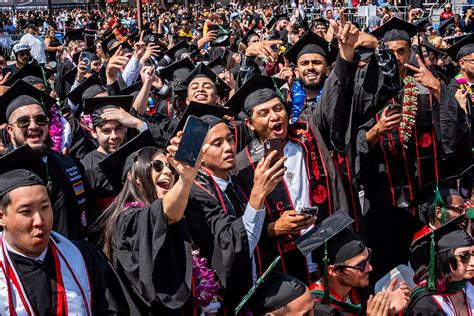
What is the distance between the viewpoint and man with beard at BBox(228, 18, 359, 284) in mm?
5016

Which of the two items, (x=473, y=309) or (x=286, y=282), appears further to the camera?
(x=473, y=309)

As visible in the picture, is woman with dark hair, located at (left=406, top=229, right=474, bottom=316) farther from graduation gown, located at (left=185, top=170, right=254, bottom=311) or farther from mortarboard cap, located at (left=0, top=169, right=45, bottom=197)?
mortarboard cap, located at (left=0, top=169, right=45, bottom=197)

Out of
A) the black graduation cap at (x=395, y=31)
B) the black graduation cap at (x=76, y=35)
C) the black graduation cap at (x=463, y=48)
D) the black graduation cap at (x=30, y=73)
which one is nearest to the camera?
the black graduation cap at (x=395, y=31)

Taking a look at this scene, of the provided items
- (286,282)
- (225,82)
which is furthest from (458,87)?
(286,282)

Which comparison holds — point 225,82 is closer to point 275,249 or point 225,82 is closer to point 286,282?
point 275,249

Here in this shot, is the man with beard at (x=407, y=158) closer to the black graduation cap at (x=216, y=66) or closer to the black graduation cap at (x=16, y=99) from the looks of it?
the black graduation cap at (x=216, y=66)

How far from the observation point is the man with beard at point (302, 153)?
197 inches

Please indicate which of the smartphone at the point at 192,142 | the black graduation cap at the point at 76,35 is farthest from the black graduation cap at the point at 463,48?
the black graduation cap at the point at 76,35

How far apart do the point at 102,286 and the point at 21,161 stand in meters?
0.86

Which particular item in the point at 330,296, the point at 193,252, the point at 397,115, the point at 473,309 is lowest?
the point at 473,309

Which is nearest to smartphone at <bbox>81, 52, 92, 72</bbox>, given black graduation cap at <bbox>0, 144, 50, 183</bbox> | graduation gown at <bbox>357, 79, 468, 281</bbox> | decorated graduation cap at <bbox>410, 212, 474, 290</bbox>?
graduation gown at <bbox>357, 79, 468, 281</bbox>

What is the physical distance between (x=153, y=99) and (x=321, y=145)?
365cm

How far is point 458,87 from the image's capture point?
7164 mm

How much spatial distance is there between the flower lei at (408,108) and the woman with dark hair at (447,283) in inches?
51.5
